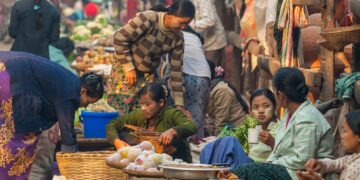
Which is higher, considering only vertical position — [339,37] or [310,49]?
[339,37]

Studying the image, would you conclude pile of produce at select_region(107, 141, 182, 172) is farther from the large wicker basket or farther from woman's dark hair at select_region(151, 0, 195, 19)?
woman's dark hair at select_region(151, 0, 195, 19)

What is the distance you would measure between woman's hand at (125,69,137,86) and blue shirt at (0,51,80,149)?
7.68 feet

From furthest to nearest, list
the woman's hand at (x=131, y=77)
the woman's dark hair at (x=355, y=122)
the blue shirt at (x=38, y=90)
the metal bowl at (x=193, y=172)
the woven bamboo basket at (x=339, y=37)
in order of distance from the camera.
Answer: the woman's hand at (x=131, y=77), the woven bamboo basket at (x=339, y=37), the blue shirt at (x=38, y=90), the metal bowl at (x=193, y=172), the woman's dark hair at (x=355, y=122)

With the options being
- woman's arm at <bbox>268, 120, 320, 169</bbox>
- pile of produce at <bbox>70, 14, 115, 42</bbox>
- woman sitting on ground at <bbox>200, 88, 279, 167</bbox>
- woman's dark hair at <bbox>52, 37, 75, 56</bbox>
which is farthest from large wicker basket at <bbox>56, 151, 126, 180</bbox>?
pile of produce at <bbox>70, 14, 115, 42</bbox>

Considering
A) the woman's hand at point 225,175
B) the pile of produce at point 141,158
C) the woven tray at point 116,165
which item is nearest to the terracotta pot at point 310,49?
the pile of produce at point 141,158

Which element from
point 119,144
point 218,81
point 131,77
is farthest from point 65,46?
point 119,144

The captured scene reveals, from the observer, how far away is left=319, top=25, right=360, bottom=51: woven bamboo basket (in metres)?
9.92

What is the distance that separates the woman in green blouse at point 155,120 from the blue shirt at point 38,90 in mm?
826

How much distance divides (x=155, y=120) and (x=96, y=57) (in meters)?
8.79

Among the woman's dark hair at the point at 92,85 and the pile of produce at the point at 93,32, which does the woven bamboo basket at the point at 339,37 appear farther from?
the pile of produce at the point at 93,32

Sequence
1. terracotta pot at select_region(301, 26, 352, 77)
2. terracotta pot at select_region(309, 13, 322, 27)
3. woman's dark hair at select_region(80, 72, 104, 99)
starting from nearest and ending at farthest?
woman's dark hair at select_region(80, 72, 104, 99) < terracotta pot at select_region(301, 26, 352, 77) < terracotta pot at select_region(309, 13, 322, 27)

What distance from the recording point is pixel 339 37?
10.2 metres

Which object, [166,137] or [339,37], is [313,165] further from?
[339,37]

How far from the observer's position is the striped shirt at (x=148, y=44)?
11.6 m
